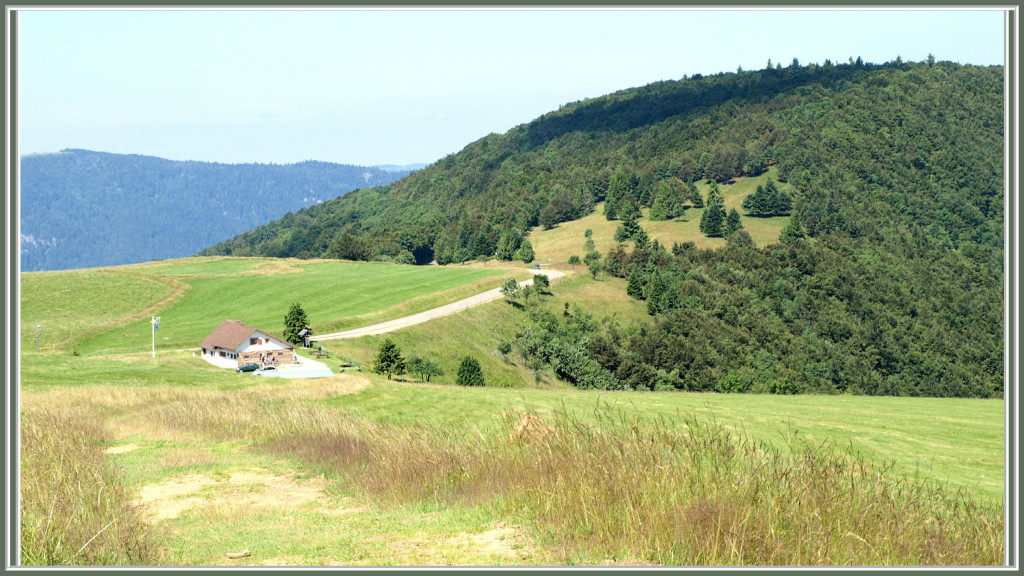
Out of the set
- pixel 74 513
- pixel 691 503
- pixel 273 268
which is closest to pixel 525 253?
pixel 273 268

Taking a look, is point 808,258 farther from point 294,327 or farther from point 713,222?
point 294,327

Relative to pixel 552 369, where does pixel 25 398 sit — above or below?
above

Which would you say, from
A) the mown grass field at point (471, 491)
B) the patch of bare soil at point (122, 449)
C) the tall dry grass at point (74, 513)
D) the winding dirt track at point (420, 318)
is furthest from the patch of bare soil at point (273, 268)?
the tall dry grass at point (74, 513)

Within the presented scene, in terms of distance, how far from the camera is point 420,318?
69.0m

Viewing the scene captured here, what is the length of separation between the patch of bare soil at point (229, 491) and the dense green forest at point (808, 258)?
25.1m

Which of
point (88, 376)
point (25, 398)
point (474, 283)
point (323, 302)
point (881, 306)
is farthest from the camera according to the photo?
point (881, 306)

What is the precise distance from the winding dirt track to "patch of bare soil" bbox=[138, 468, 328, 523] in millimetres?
46628

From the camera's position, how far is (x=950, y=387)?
8144 centimetres

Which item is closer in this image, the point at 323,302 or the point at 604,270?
the point at 323,302

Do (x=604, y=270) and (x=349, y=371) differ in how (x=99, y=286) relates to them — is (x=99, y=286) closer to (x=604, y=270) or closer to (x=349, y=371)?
(x=349, y=371)

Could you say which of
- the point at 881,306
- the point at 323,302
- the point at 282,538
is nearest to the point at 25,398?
the point at 282,538

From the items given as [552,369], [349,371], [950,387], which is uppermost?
[349,371]

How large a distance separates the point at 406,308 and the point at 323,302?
11.7 m

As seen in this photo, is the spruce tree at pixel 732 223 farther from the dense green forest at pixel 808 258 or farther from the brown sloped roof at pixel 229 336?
the brown sloped roof at pixel 229 336
